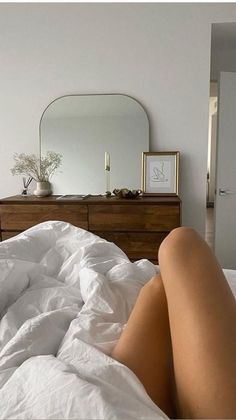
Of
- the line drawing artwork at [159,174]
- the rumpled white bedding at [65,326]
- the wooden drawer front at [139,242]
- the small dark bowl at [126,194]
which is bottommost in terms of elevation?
the wooden drawer front at [139,242]

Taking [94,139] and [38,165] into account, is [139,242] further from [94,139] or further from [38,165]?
[38,165]

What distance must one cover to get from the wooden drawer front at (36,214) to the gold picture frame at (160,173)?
661 millimetres

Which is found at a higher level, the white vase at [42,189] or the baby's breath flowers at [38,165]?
the baby's breath flowers at [38,165]

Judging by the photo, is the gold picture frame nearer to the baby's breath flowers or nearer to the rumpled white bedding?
the baby's breath flowers

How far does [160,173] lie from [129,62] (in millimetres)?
966

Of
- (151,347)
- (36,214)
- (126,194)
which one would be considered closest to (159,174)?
(126,194)

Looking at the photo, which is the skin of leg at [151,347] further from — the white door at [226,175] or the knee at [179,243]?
the white door at [226,175]

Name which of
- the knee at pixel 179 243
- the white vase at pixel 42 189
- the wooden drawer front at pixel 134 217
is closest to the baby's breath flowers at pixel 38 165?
the white vase at pixel 42 189

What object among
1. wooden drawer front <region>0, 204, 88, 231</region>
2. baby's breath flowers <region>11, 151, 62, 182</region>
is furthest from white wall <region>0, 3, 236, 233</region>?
wooden drawer front <region>0, 204, 88, 231</region>

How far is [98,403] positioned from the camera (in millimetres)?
529

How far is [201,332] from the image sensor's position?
0.71 metres

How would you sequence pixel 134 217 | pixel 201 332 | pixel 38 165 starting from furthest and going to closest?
pixel 38 165 < pixel 134 217 < pixel 201 332

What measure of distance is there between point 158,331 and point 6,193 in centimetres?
255

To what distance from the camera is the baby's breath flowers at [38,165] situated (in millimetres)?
2873
